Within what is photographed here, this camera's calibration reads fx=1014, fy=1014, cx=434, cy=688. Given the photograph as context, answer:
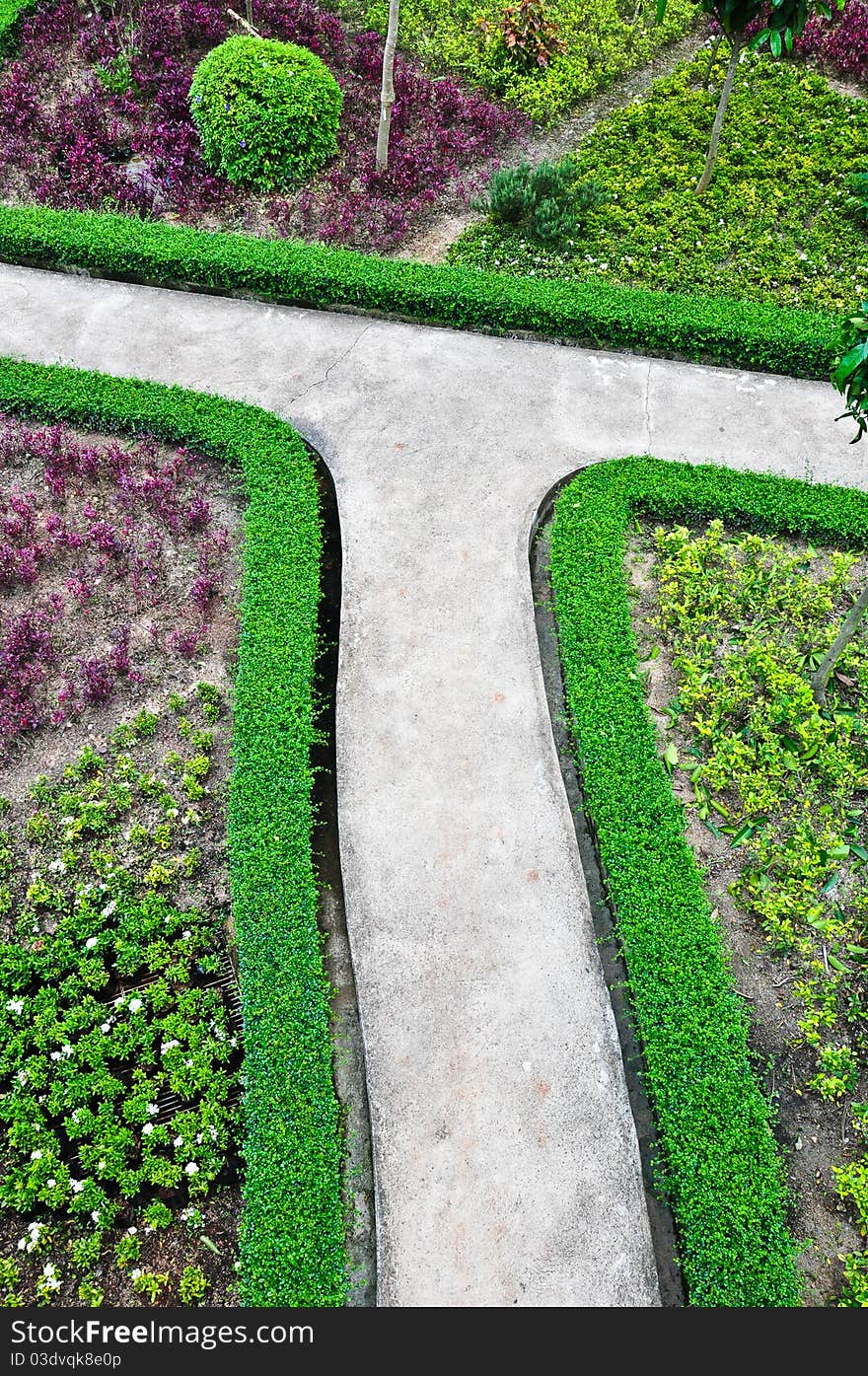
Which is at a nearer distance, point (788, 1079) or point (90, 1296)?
point (90, 1296)

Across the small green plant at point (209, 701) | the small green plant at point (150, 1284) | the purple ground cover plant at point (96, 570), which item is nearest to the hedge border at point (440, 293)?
the purple ground cover plant at point (96, 570)

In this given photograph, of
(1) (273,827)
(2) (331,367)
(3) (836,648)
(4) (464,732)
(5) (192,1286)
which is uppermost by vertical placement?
(2) (331,367)

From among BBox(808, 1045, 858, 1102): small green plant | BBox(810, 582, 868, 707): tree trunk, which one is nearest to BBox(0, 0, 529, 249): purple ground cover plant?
BBox(810, 582, 868, 707): tree trunk

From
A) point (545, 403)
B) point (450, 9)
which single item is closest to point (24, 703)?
point (545, 403)

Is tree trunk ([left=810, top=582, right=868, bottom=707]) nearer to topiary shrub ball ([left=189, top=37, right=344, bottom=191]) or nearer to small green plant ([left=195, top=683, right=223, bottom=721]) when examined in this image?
small green plant ([left=195, top=683, right=223, bottom=721])

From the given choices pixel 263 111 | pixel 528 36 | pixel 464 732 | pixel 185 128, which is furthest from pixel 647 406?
pixel 185 128

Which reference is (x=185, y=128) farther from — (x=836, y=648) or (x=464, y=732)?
(x=836, y=648)
